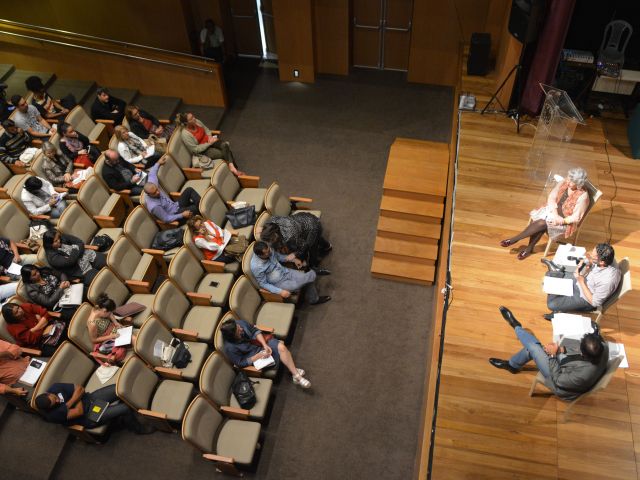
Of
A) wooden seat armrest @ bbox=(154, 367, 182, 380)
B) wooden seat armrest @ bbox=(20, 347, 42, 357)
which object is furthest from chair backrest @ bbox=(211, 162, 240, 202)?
A: wooden seat armrest @ bbox=(20, 347, 42, 357)

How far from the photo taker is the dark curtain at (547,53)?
16.3ft

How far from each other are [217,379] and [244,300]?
77cm

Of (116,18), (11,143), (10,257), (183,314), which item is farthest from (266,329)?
(116,18)

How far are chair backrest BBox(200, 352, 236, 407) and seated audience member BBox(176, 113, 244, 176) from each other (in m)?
2.34

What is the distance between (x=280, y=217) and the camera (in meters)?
5.23

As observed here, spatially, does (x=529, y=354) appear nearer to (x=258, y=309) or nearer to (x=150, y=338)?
(x=258, y=309)

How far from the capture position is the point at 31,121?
6246mm

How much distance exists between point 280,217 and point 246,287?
0.86 m

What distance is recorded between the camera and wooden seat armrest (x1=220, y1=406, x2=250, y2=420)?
415cm

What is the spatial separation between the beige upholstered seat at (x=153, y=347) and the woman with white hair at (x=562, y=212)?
118 inches

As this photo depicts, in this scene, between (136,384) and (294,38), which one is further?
(294,38)

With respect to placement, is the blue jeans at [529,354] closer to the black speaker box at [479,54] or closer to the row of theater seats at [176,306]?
the row of theater seats at [176,306]

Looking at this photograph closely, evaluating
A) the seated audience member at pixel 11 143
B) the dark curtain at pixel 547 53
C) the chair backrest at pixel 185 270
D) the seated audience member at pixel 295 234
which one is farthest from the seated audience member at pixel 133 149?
the dark curtain at pixel 547 53

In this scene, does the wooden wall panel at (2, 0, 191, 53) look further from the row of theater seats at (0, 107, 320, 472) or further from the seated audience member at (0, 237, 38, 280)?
the seated audience member at (0, 237, 38, 280)
